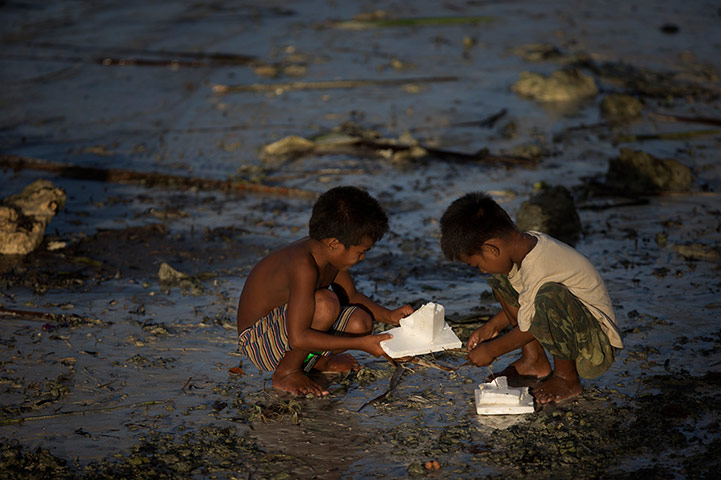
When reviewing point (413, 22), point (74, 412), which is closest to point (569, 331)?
point (74, 412)

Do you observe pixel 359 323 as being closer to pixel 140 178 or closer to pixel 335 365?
pixel 335 365

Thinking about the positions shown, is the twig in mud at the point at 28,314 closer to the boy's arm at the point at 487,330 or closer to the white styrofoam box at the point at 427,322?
the white styrofoam box at the point at 427,322

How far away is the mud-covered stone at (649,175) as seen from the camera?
6.91m

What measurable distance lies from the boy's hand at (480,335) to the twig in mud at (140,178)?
3042 millimetres

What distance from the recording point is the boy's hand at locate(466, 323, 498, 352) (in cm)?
425

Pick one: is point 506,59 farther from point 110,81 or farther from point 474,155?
point 110,81

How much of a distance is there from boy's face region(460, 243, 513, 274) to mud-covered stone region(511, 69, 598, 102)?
6.40 meters

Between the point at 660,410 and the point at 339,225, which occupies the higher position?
the point at 339,225

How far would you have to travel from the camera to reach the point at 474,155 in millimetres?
7871

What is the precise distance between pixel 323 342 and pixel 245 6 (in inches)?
569

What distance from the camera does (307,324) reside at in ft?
12.8

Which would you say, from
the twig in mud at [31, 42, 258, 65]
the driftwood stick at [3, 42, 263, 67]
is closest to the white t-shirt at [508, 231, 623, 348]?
the driftwood stick at [3, 42, 263, 67]

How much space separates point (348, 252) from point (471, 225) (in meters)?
0.58

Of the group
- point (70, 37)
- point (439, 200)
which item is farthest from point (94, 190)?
point (70, 37)
